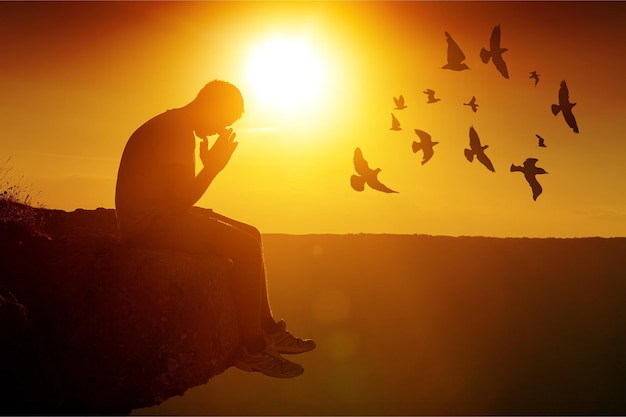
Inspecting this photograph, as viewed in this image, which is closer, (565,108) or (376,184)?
(376,184)

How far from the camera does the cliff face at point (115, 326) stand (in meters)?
6.48

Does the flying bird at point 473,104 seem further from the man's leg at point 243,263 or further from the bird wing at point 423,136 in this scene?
the man's leg at point 243,263

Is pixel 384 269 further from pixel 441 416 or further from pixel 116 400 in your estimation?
pixel 116 400

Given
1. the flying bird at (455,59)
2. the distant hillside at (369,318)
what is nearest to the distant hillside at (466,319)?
the distant hillside at (369,318)

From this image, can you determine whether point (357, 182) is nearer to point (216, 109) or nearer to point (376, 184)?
point (376, 184)

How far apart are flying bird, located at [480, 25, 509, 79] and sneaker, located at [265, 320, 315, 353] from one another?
6975 millimetres

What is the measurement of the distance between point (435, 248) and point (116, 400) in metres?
12.6

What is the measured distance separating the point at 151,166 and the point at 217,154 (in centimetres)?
72

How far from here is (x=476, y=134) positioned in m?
12.2

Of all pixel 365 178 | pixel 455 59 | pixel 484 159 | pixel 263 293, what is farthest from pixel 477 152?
pixel 263 293

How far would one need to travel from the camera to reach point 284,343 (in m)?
7.25

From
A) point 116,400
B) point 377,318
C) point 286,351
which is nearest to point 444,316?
point 377,318

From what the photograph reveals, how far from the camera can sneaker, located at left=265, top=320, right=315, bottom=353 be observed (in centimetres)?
722

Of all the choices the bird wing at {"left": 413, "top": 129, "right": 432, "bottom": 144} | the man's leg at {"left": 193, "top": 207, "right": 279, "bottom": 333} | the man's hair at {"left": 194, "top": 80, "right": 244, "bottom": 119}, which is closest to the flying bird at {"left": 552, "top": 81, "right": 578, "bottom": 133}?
the bird wing at {"left": 413, "top": 129, "right": 432, "bottom": 144}
